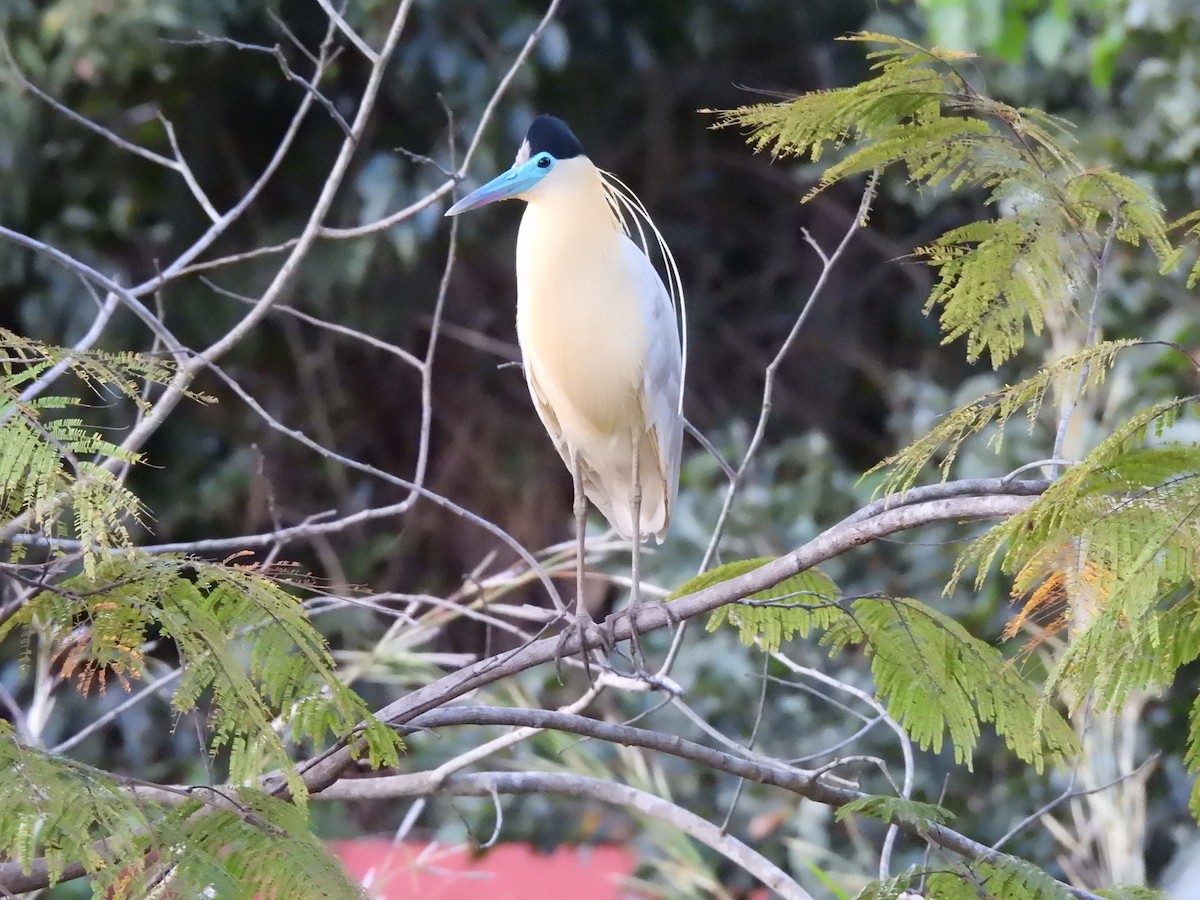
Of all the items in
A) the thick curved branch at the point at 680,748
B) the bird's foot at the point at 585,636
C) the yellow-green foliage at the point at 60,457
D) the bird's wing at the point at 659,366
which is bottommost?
the bird's foot at the point at 585,636

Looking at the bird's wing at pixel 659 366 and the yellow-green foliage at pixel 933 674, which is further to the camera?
the bird's wing at pixel 659 366

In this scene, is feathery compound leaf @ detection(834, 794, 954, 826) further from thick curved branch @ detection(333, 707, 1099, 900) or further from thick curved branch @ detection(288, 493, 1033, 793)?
thick curved branch @ detection(288, 493, 1033, 793)

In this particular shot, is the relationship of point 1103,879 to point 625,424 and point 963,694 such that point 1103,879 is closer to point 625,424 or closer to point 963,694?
point 625,424

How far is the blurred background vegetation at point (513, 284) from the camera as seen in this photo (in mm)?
3799

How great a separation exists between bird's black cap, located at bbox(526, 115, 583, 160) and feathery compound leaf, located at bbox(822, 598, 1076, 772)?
110 cm

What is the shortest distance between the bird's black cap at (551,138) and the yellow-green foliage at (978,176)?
3.12 ft

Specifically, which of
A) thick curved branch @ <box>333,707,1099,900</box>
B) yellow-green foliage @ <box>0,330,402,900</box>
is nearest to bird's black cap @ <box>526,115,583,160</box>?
thick curved branch @ <box>333,707,1099,900</box>

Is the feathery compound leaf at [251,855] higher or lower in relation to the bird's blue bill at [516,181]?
lower

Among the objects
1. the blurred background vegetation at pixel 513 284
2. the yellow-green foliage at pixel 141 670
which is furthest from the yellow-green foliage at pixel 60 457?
the blurred background vegetation at pixel 513 284

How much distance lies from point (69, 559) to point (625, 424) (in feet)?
4.35

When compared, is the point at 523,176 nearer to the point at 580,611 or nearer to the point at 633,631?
the point at 580,611

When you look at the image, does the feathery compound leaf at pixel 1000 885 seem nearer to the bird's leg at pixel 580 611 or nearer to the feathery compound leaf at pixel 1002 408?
the feathery compound leaf at pixel 1002 408

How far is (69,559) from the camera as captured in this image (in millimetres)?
1450

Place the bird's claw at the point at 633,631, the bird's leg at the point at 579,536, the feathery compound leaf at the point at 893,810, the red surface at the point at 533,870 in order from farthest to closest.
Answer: the red surface at the point at 533,870, the bird's leg at the point at 579,536, the bird's claw at the point at 633,631, the feathery compound leaf at the point at 893,810
